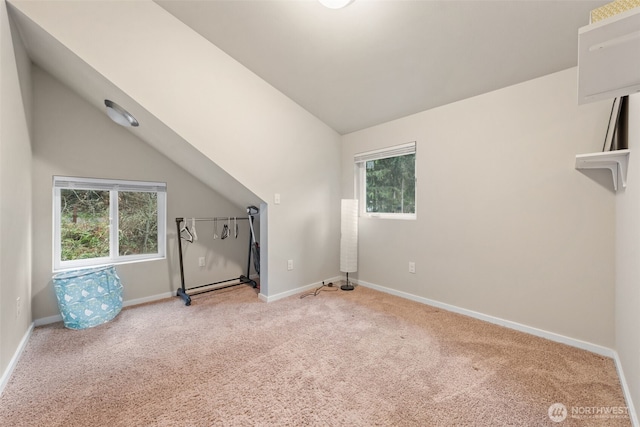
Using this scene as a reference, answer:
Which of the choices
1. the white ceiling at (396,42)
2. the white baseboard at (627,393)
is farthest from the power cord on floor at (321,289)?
the white baseboard at (627,393)

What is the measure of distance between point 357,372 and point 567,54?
256 centimetres

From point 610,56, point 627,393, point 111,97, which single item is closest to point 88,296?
point 111,97

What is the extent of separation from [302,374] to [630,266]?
194cm

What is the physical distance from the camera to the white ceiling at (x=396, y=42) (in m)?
1.75

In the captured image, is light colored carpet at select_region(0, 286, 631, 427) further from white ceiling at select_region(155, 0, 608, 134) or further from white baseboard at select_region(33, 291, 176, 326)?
white ceiling at select_region(155, 0, 608, 134)

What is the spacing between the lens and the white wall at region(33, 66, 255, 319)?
2.45 metres

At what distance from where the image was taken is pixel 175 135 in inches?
91.4

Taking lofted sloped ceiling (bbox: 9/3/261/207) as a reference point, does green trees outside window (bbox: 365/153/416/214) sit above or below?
below

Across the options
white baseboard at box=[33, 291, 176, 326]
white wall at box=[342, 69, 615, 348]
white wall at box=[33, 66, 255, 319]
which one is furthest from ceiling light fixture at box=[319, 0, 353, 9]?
white baseboard at box=[33, 291, 176, 326]

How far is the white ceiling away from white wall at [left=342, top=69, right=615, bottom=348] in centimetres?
25

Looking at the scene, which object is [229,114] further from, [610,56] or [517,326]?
[517,326]

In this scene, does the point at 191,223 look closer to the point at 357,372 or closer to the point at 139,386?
the point at 139,386

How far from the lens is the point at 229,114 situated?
2607 millimetres

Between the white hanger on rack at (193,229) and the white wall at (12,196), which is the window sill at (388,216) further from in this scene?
the white wall at (12,196)
